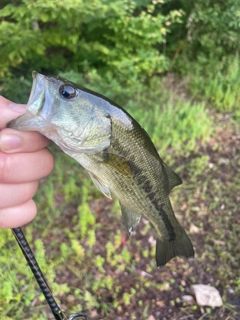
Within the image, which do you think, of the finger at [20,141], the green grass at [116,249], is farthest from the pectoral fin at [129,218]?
the green grass at [116,249]

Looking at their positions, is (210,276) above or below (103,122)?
below

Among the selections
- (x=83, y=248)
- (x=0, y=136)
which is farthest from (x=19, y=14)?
(x=0, y=136)

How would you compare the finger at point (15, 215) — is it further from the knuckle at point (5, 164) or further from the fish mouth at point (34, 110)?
the fish mouth at point (34, 110)

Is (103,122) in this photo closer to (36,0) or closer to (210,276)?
(210,276)

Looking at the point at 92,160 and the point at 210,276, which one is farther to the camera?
the point at 210,276

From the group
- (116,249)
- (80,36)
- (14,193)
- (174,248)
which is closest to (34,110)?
(14,193)

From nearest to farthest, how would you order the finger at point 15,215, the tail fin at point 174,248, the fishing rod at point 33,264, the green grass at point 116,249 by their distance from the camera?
the finger at point 15,215, the fishing rod at point 33,264, the tail fin at point 174,248, the green grass at point 116,249

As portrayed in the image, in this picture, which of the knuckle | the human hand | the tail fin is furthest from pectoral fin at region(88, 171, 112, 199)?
the tail fin

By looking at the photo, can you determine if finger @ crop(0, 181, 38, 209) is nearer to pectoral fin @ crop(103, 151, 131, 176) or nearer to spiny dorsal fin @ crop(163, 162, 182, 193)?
pectoral fin @ crop(103, 151, 131, 176)
